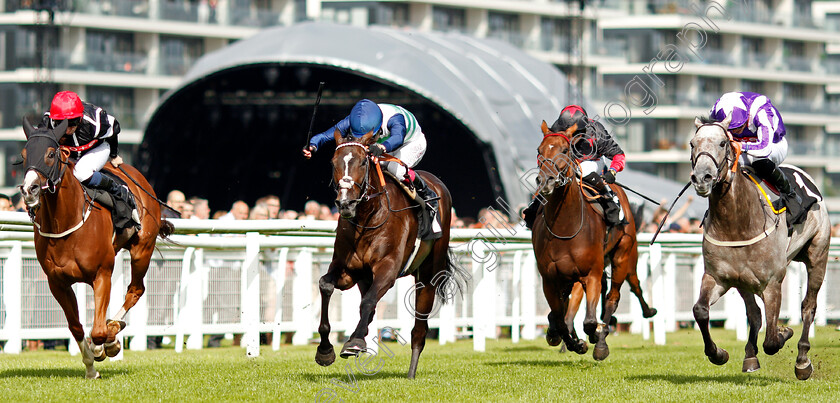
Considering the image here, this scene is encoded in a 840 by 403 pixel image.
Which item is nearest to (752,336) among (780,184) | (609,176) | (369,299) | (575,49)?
(780,184)

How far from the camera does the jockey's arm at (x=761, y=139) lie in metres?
7.86

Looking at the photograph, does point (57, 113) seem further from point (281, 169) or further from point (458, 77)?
point (281, 169)

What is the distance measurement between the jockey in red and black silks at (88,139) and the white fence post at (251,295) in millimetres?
1621

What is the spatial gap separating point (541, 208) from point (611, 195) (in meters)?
0.64

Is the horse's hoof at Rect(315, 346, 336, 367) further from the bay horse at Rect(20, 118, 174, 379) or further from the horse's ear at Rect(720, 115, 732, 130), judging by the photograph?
the horse's ear at Rect(720, 115, 732, 130)

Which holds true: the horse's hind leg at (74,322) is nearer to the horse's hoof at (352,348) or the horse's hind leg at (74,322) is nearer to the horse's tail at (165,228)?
the horse's tail at (165,228)

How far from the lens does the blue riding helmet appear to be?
7.20 metres

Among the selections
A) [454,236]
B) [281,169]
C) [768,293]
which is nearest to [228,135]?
[281,169]

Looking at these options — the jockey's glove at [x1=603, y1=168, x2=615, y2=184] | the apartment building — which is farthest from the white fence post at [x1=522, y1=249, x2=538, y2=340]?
the apartment building

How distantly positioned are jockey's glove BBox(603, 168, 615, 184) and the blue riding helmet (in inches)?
94.0

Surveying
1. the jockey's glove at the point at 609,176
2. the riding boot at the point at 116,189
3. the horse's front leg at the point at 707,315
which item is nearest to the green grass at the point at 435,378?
the horse's front leg at the point at 707,315

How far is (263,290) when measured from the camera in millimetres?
10461

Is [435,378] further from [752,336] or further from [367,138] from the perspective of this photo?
[752,336]

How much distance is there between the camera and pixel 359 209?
7.20 meters
